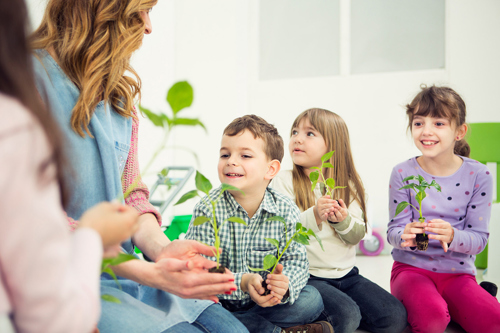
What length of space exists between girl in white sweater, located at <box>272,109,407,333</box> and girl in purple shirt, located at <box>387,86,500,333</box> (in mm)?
134

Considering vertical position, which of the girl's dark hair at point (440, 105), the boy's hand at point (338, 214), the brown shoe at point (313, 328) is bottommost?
the brown shoe at point (313, 328)

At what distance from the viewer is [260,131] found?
1.57 metres

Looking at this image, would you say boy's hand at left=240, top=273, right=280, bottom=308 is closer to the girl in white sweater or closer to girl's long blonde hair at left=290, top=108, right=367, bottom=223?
the girl in white sweater

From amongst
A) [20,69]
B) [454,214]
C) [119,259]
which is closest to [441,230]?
[454,214]

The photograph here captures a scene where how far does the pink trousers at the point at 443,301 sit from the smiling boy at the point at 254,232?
42cm

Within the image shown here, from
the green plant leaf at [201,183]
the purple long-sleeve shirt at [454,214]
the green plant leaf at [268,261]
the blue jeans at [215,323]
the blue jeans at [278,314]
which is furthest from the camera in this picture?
the purple long-sleeve shirt at [454,214]

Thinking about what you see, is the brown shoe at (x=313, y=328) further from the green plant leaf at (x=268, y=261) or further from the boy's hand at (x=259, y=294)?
the green plant leaf at (x=268, y=261)

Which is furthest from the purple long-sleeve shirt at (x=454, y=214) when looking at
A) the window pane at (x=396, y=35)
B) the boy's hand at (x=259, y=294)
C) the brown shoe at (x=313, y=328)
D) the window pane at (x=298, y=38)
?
the window pane at (x=298, y=38)

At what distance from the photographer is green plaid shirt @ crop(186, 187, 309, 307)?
4.75 feet

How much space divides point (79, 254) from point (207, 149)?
3.81 m

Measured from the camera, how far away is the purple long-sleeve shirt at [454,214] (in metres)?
1.78

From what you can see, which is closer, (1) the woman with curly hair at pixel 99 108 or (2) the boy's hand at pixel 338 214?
(1) the woman with curly hair at pixel 99 108

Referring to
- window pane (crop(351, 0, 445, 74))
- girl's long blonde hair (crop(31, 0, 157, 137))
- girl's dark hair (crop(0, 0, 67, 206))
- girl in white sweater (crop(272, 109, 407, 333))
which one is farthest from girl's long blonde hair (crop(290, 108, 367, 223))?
window pane (crop(351, 0, 445, 74))

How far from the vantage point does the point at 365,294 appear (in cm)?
172
